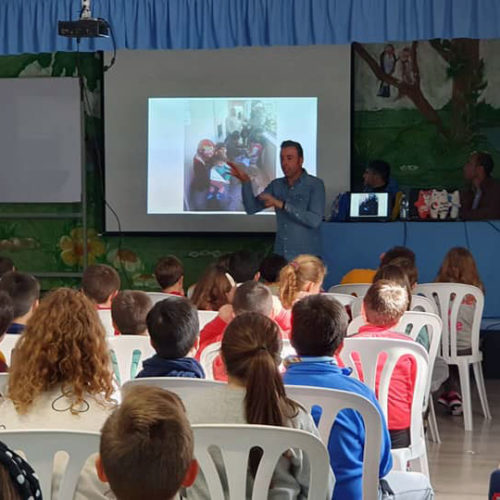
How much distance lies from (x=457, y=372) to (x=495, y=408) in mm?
323

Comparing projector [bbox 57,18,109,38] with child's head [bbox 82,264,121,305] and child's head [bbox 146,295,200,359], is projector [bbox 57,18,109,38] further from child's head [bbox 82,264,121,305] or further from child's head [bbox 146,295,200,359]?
child's head [bbox 146,295,200,359]

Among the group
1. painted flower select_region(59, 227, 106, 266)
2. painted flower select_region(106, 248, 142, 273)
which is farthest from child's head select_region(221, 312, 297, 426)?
painted flower select_region(59, 227, 106, 266)

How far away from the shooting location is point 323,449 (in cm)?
231

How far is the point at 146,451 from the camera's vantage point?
5.43ft

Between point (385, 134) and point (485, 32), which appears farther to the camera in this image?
point (385, 134)

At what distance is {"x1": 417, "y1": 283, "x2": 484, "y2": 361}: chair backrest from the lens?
5.91m

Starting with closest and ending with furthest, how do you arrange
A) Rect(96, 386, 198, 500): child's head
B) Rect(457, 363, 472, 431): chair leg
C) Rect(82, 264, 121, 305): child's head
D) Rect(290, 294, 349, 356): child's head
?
Rect(96, 386, 198, 500): child's head < Rect(290, 294, 349, 356): child's head < Rect(82, 264, 121, 305): child's head < Rect(457, 363, 472, 431): chair leg

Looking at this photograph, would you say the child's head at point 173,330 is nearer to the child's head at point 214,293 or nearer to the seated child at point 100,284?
the seated child at point 100,284

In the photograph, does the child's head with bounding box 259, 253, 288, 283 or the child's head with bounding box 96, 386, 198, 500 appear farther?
the child's head with bounding box 259, 253, 288, 283

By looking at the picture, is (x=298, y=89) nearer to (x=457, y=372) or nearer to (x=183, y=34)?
(x=183, y=34)

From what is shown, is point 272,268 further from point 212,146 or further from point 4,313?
point 212,146

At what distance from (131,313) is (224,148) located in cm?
479

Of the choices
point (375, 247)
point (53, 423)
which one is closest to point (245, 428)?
point (53, 423)

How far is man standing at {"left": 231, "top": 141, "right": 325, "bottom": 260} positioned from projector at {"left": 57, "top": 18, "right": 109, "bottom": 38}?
1.64 m
